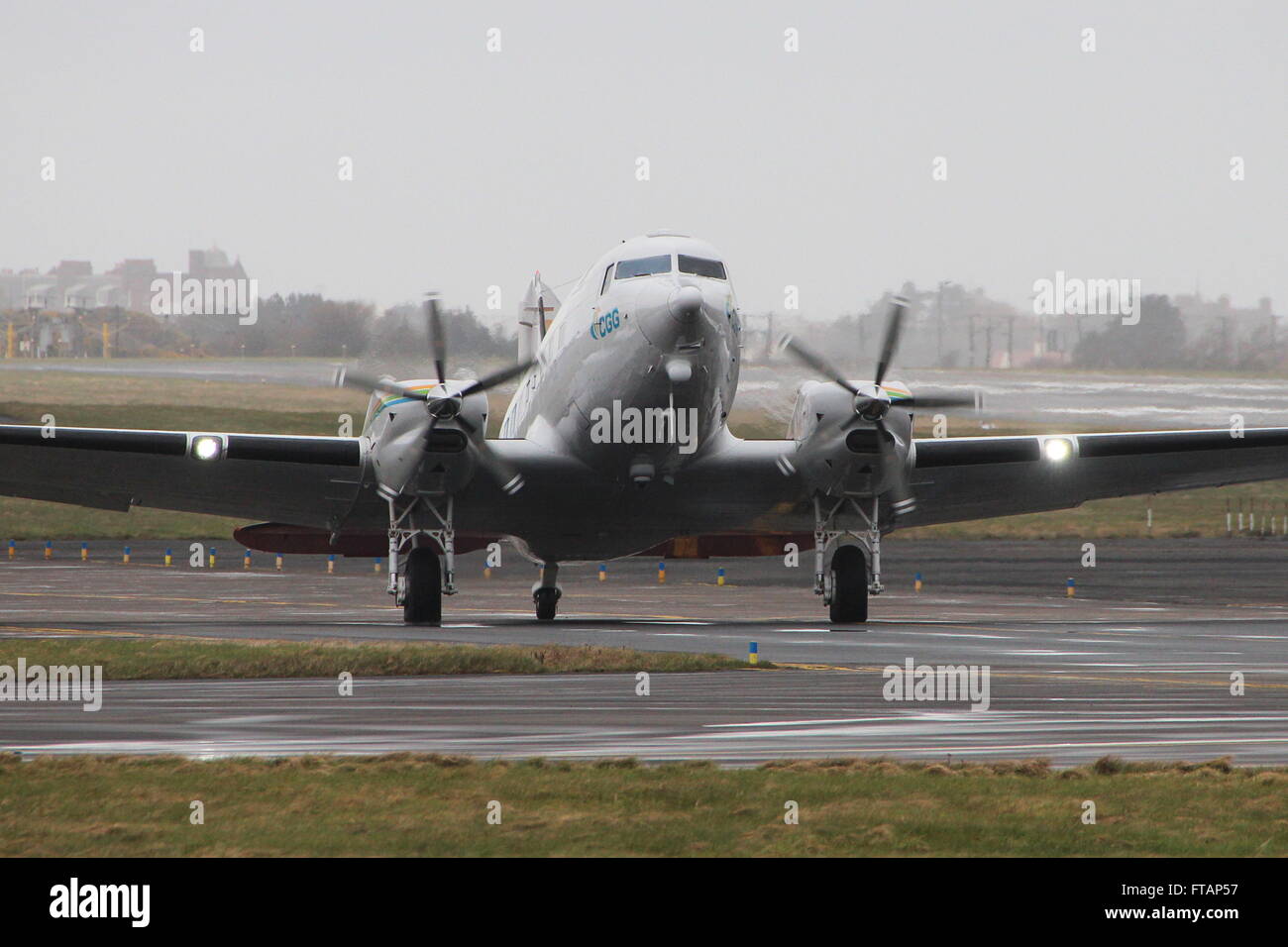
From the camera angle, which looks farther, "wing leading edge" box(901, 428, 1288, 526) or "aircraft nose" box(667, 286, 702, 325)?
"wing leading edge" box(901, 428, 1288, 526)

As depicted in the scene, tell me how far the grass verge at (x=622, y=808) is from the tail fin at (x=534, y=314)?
23293mm

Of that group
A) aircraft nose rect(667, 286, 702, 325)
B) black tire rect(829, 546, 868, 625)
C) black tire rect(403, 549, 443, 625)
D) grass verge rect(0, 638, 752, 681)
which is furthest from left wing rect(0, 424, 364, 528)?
black tire rect(829, 546, 868, 625)

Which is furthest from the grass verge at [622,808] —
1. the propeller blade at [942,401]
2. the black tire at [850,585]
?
the black tire at [850,585]

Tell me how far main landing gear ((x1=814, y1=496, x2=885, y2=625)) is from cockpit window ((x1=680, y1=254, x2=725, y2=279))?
461cm

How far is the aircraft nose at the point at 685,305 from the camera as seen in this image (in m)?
23.0

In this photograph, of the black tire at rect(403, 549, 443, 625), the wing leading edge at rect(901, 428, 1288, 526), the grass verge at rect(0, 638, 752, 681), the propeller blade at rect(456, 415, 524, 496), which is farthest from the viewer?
the wing leading edge at rect(901, 428, 1288, 526)

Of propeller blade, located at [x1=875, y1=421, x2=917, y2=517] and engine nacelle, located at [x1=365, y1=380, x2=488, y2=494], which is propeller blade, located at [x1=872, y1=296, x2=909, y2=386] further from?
engine nacelle, located at [x1=365, y1=380, x2=488, y2=494]

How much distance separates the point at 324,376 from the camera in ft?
92.1

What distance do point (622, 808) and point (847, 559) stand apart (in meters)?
17.2

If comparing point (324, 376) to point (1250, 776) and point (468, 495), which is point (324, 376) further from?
point (1250, 776)

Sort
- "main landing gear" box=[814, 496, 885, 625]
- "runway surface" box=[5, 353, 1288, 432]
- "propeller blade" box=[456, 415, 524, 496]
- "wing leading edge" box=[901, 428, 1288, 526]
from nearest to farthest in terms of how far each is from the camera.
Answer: "propeller blade" box=[456, 415, 524, 496], "main landing gear" box=[814, 496, 885, 625], "wing leading edge" box=[901, 428, 1288, 526], "runway surface" box=[5, 353, 1288, 432]

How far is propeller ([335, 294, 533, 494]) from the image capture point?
25.0 m
